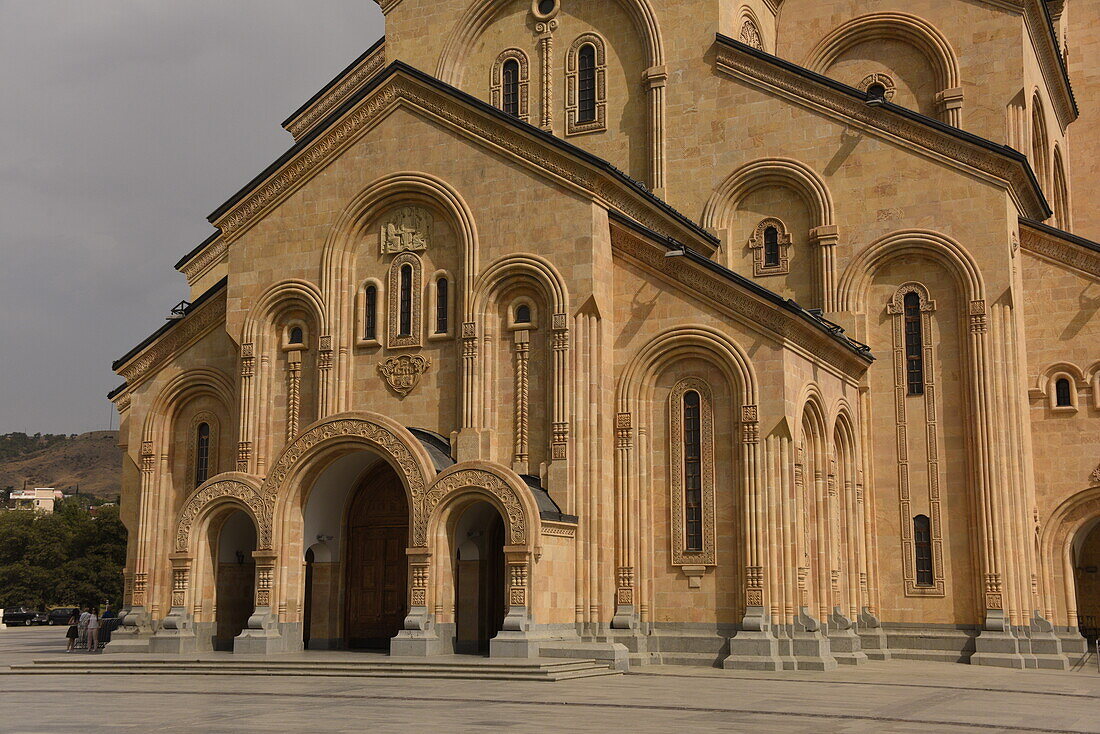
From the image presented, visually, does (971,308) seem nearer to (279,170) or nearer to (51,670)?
(279,170)

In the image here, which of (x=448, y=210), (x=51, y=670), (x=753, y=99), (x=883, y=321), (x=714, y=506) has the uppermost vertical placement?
(x=753, y=99)

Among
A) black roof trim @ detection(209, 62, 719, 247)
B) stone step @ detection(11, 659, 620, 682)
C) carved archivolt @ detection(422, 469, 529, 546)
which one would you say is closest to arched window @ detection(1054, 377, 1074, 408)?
black roof trim @ detection(209, 62, 719, 247)

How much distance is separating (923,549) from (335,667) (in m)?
15.3

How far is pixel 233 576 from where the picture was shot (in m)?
30.6

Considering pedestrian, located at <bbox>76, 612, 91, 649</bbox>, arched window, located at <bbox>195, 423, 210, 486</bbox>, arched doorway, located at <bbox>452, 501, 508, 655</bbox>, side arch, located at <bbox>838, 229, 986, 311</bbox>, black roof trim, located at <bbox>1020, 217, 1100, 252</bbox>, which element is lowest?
pedestrian, located at <bbox>76, 612, 91, 649</bbox>

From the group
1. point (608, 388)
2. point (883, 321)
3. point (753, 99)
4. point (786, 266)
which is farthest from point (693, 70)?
point (608, 388)

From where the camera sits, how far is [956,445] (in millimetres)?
31266

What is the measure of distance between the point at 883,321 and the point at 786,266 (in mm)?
3115

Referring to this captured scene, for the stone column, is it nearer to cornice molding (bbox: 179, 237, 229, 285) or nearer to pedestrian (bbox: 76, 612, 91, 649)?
pedestrian (bbox: 76, 612, 91, 649)

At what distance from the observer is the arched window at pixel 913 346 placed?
1259 inches

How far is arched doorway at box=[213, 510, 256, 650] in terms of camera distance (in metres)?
30.1

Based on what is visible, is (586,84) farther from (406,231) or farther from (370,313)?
(370,313)

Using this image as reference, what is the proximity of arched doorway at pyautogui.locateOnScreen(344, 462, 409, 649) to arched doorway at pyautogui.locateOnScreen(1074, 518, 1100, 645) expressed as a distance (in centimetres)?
2004

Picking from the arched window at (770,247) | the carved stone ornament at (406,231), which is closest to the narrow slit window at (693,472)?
the arched window at (770,247)
